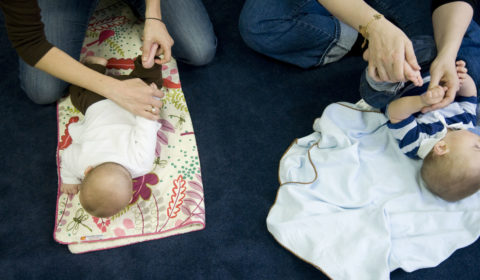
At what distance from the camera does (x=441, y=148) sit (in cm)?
101

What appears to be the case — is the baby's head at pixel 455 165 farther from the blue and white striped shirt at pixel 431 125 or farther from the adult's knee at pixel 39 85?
the adult's knee at pixel 39 85

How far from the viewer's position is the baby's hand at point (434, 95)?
3.14 feet

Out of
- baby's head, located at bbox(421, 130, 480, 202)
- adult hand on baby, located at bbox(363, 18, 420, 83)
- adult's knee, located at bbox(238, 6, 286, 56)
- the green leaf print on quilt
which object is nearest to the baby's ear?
baby's head, located at bbox(421, 130, 480, 202)

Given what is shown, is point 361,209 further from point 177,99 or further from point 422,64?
point 177,99

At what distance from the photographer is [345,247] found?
106 cm

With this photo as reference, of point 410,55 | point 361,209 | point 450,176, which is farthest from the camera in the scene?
point 361,209

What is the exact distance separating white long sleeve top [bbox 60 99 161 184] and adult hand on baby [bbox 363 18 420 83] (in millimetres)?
688

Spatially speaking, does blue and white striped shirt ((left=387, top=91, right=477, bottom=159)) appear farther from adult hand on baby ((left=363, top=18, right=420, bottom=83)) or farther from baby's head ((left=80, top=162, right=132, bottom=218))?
baby's head ((left=80, top=162, right=132, bottom=218))

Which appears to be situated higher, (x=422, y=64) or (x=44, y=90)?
(x=422, y=64)

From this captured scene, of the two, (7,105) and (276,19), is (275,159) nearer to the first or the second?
(276,19)

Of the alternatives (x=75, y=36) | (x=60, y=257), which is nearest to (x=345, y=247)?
(x=60, y=257)

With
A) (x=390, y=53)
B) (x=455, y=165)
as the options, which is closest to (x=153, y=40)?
(x=390, y=53)

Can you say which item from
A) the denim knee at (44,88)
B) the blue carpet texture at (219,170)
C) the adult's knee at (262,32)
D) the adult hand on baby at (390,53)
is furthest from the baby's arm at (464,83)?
the denim knee at (44,88)

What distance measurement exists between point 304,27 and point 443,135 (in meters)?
0.58
